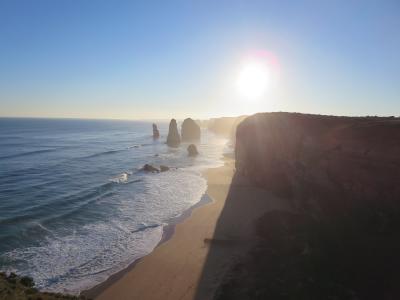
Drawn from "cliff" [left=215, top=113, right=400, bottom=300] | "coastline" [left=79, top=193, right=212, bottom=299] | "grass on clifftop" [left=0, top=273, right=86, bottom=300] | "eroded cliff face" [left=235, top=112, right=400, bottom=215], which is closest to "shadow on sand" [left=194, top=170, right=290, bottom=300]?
"cliff" [left=215, top=113, right=400, bottom=300]

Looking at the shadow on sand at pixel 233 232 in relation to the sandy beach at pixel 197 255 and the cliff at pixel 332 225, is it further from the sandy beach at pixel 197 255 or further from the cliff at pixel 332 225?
the cliff at pixel 332 225

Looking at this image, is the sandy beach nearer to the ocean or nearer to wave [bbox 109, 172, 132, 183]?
the ocean

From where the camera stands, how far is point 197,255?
1745 centimetres

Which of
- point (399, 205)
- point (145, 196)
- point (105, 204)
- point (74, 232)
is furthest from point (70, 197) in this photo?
point (399, 205)

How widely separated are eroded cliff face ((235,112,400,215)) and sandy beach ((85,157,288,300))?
136 inches

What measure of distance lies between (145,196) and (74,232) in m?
9.84

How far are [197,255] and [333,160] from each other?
33.7ft

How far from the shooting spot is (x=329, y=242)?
15.7 m

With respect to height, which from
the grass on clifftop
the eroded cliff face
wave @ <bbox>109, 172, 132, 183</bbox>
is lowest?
wave @ <bbox>109, 172, 132, 183</bbox>

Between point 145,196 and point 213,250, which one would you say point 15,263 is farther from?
point 145,196

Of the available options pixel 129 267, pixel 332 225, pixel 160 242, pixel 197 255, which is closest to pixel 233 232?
pixel 197 255

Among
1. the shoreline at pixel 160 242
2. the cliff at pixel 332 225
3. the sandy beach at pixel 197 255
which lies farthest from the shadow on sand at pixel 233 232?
the shoreline at pixel 160 242

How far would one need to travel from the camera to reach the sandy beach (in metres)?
14.2

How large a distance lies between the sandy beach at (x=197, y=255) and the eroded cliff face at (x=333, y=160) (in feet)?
11.4
